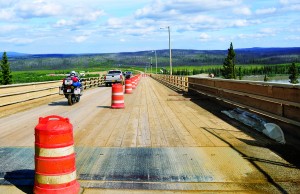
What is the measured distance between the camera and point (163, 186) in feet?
19.8

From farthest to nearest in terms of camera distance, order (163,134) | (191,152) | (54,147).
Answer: (163,134) → (191,152) → (54,147)

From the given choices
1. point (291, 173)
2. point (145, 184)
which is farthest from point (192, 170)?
point (291, 173)

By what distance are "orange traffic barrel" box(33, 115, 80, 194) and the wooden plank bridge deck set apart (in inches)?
16.2

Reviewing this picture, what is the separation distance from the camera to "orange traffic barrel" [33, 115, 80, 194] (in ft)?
17.9

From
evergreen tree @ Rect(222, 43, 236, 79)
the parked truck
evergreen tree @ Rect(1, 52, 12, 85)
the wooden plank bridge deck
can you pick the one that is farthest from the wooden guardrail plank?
evergreen tree @ Rect(222, 43, 236, 79)

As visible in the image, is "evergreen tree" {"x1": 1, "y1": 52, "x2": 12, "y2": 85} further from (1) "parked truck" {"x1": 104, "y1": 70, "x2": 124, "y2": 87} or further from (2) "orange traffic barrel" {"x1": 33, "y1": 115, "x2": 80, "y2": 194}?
(2) "orange traffic barrel" {"x1": 33, "y1": 115, "x2": 80, "y2": 194}

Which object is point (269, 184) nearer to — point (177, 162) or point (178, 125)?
point (177, 162)

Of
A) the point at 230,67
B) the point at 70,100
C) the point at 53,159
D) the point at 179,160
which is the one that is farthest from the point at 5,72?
the point at 53,159

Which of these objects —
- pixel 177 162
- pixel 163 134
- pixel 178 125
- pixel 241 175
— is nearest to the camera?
pixel 241 175

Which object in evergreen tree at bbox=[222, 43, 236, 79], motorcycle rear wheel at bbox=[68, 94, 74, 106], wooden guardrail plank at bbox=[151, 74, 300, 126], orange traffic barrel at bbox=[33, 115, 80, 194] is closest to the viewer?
orange traffic barrel at bbox=[33, 115, 80, 194]

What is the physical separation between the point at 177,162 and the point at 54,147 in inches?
107

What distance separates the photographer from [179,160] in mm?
7594

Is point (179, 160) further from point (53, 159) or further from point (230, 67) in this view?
point (230, 67)

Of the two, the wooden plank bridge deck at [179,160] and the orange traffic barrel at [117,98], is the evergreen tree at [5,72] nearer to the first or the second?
the orange traffic barrel at [117,98]
